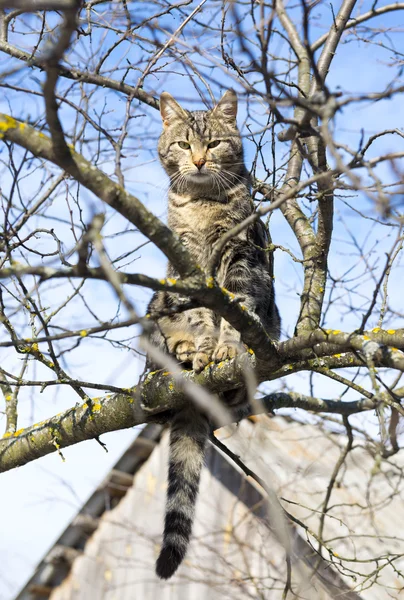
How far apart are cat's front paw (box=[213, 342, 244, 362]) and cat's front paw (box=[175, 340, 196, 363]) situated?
0.27 meters

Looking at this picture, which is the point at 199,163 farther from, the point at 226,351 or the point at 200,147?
the point at 226,351

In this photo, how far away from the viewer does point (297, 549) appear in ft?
16.3

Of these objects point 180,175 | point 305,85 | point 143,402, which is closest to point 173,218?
point 180,175

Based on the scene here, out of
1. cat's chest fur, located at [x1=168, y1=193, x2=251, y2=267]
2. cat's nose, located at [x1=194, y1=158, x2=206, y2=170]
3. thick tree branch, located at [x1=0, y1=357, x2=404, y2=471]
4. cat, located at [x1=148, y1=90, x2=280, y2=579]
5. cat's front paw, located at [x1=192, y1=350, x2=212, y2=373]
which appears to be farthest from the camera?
cat's nose, located at [x1=194, y1=158, x2=206, y2=170]

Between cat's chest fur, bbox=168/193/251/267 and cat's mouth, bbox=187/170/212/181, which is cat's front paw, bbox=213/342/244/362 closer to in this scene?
cat's chest fur, bbox=168/193/251/267

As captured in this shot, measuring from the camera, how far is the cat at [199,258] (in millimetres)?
3365

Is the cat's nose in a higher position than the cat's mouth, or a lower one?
higher

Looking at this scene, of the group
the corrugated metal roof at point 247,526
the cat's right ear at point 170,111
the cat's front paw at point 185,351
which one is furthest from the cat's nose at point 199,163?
the corrugated metal roof at point 247,526

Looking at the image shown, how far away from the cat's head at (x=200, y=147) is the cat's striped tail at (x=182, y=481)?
5.16 feet

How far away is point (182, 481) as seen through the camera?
11.2 feet

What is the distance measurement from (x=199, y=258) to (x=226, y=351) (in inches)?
28.8

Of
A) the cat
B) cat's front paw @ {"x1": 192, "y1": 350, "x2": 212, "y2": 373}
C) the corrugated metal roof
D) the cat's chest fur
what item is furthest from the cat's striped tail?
the corrugated metal roof

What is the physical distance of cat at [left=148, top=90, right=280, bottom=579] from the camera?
3365 mm

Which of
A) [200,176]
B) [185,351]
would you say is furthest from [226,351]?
[200,176]
